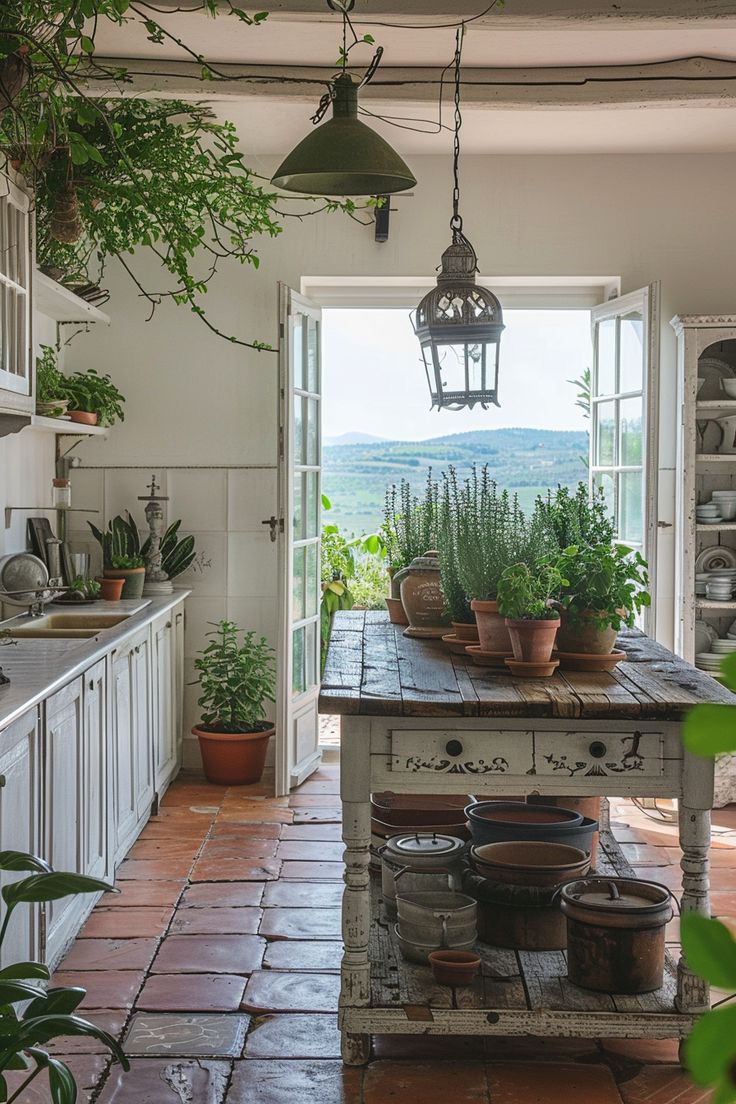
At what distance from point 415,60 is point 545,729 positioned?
129 inches

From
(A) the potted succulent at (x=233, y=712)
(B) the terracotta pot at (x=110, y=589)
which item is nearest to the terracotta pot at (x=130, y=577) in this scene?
(B) the terracotta pot at (x=110, y=589)

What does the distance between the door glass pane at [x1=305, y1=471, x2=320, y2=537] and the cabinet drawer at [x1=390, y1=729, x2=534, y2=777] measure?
10.7 ft

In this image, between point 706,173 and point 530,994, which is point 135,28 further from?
point 530,994

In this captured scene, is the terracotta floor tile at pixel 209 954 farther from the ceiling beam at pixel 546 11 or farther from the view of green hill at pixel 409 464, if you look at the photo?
the view of green hill at pixel 409 464

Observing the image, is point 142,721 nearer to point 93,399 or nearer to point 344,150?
point 93,399

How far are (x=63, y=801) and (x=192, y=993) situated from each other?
0.71m

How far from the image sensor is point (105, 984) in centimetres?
352

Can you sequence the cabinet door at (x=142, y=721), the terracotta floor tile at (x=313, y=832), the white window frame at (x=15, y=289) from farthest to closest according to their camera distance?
1. the terracotta floor tile at (x=313, y=832)
2. the cabinet door at (x=142, y=721)
3. the white window frame at (x=15, y=289)

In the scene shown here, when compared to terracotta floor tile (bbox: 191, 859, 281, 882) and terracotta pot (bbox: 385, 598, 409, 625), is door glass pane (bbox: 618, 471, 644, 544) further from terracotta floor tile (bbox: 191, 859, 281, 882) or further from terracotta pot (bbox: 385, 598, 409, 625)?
terracotta floor tile (bbox: 191, 859, 281, 882)

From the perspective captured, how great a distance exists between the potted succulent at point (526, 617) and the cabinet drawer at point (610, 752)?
1.05 ft

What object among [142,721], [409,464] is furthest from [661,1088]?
[409,464]

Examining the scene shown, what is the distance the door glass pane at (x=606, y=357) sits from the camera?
19.8ft

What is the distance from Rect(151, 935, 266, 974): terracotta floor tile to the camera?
3.65 m

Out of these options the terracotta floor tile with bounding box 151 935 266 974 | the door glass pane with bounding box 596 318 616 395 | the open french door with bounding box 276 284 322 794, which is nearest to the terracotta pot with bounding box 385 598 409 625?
the terracotta floor tile with bounding box 151 935 266 974
